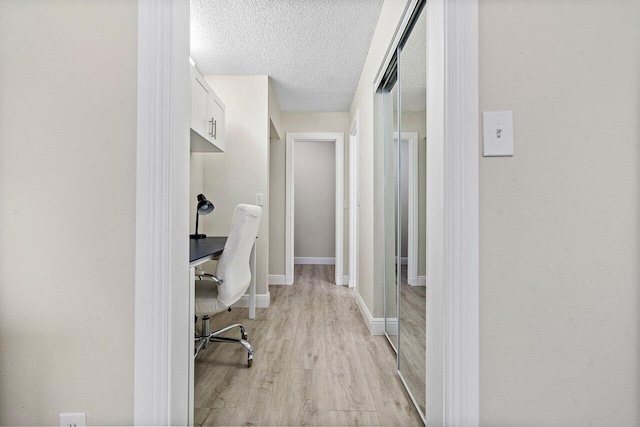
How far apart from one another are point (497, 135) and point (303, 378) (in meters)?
1.53

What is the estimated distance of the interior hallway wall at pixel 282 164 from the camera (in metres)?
4.00

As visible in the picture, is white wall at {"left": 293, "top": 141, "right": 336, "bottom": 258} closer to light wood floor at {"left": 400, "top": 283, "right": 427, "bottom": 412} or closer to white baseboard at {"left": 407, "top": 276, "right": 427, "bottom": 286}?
light wood floor at {"left": 400, "top": 283, "right": 427, "bottom": 412}

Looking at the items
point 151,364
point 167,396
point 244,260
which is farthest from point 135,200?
point 244,260

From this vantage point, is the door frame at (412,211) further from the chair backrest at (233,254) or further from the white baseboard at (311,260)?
the white baseboard at (311,260)

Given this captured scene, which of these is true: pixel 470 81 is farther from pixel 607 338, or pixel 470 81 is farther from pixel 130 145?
pixel 130 145

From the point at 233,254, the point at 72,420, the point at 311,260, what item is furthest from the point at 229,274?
the point at 311,260

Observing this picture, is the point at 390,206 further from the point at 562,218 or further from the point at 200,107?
the point at 200,107

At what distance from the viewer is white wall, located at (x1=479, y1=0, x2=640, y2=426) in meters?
0.83

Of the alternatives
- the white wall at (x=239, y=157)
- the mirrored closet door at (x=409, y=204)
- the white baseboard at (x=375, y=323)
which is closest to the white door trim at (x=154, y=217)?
the mirrored closet door at (x=409, y=204)

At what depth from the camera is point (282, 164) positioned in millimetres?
4035

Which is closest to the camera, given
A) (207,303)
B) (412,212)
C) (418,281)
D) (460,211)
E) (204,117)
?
(460,211)

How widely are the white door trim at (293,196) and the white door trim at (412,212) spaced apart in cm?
235

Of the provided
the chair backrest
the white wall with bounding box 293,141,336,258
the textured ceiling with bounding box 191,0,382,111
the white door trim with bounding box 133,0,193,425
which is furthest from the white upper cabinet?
the white wall with bounding box 293,141,336,258

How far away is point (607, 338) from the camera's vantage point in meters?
0.83
